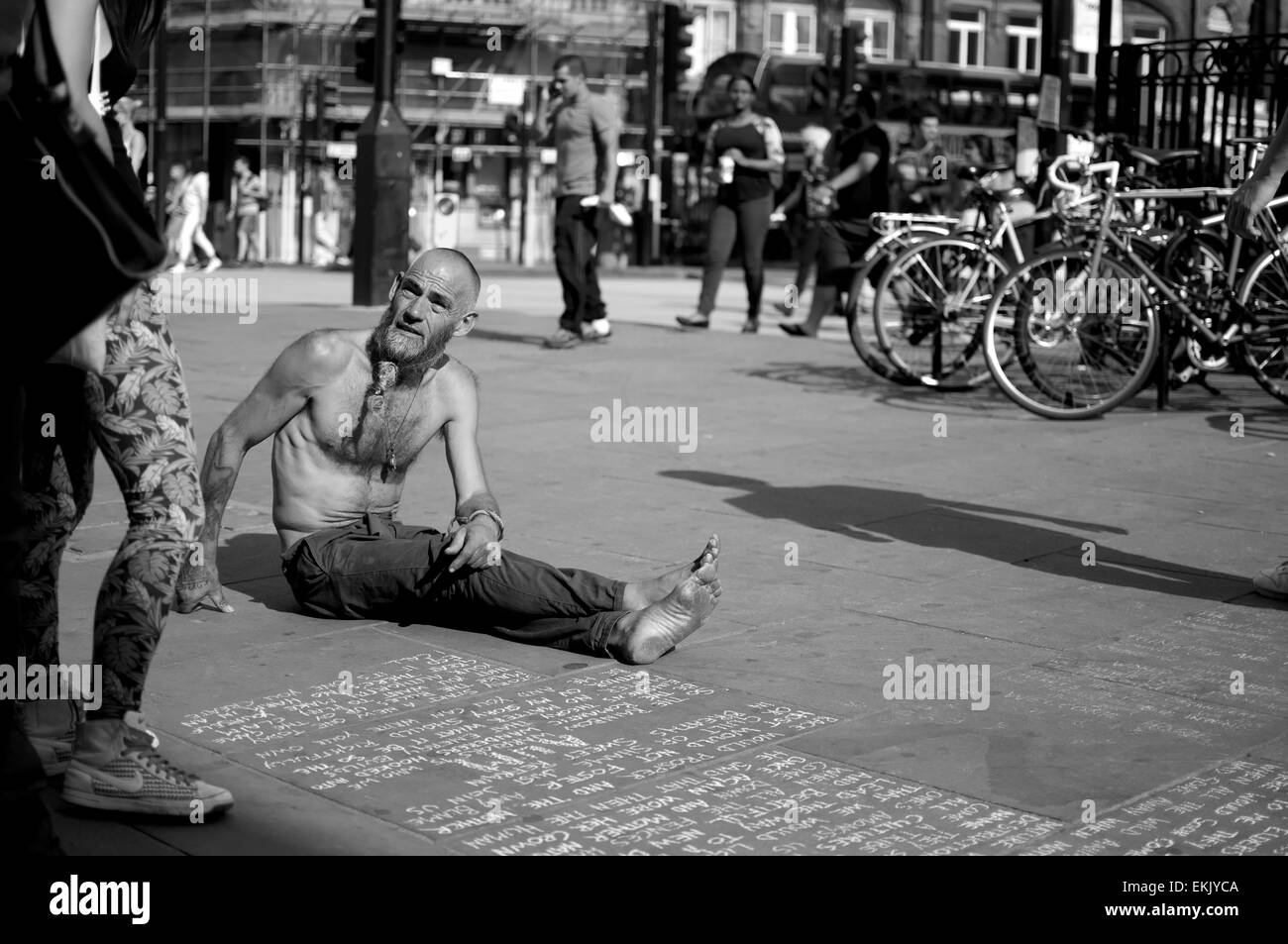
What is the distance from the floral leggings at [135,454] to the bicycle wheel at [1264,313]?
22.6 ft

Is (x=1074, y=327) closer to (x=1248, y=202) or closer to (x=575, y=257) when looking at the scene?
(x=1248, y=202)

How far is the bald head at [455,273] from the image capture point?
4770 millimetres

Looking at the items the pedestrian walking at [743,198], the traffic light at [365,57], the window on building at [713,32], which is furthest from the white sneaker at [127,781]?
the window on building at [713,32]

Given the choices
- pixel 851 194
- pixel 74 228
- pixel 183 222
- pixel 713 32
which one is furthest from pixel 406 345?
pixel 713 32

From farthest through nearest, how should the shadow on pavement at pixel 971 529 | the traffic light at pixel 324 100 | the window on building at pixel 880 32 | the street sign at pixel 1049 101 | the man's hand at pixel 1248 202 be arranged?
1. the window on building at pixel 880 32
2. the traffic light at pixel 324 100
3. the street sign at pixel 1049 101
4. the shadow on pavement at pixel 971 529
5. the man's hand at pixel 1248 202

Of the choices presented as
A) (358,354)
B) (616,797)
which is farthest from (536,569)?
(616,797)

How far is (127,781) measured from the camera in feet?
10.6

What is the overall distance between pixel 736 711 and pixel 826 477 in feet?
11.1

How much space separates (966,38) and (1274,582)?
49724mm

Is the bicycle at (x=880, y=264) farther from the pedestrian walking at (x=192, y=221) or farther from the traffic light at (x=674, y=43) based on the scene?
the traffic light at (x=674, y=43)

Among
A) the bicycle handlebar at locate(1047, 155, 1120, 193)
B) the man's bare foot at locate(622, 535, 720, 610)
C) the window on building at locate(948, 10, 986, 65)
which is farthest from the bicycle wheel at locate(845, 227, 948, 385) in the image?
the window on building at locate(948, 10, 986, 65)

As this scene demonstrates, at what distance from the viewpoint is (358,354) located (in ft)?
16.0
